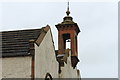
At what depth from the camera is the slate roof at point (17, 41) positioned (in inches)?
973

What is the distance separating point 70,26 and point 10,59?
17984 mm

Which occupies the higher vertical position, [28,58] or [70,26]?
[70,26]

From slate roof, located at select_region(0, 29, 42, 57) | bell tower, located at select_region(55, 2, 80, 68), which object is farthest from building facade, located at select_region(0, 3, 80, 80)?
bell tower, located at select_region(55, 2, 80, 68)

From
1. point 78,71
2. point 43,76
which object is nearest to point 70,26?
point 78,71

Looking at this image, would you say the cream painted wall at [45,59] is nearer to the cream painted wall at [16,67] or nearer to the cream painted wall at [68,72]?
the cream painted wall at [16,67]

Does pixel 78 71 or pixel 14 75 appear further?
pixel 78 71

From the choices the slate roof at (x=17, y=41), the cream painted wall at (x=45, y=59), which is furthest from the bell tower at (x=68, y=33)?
the slate roof at (x=17, y=41)

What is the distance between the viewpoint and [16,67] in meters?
24.0

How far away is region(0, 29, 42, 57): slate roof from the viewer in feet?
81.1

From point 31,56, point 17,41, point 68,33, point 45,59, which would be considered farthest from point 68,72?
point 31,56

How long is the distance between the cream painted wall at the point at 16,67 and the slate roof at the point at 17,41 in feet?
1.03

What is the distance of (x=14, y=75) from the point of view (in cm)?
2384

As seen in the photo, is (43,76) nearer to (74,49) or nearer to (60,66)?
(60,66)

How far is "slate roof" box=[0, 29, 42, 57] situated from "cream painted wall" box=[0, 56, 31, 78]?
0.31m
